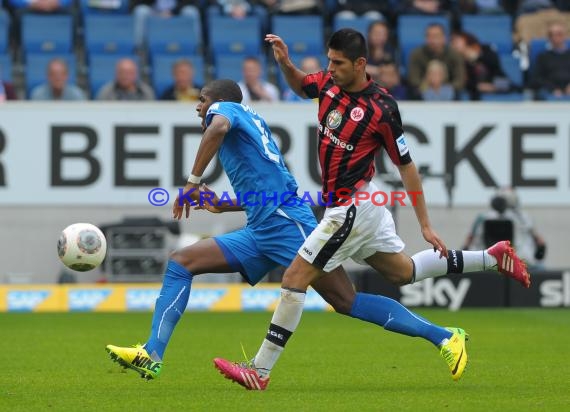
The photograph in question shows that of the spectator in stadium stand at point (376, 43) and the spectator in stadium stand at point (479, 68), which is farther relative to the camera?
the spectator in stadium stand at point (479, 68)

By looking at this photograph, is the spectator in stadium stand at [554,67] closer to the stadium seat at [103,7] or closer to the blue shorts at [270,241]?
the stadium seat at [103,7]

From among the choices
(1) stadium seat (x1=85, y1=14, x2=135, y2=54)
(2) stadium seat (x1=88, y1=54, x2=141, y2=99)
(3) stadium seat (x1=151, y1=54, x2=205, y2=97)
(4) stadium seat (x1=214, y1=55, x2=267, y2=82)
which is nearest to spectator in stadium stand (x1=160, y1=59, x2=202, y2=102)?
(3) stadium seat (x1=151, y1=54, x2=205, y2=97)

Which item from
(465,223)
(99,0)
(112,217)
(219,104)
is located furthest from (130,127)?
(219,104)

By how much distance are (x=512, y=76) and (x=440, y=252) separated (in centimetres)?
1127

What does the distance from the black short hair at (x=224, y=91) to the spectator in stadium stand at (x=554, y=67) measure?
1040 centimetres

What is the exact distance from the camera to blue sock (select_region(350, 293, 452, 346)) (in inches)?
334

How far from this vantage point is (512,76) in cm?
1914

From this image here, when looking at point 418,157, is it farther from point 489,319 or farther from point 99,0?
point 99,0

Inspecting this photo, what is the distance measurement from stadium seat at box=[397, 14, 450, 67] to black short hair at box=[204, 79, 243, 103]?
1067cm

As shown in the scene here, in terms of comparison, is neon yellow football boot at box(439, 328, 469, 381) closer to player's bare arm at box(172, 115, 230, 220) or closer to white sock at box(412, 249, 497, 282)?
white sock at box(412, 249, 497, 282)

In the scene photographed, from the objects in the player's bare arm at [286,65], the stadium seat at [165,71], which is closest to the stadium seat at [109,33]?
the stadium seat at [165,71]

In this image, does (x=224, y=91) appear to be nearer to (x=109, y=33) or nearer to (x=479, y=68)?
(x=109, y=33)

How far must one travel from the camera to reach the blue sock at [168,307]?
827cm

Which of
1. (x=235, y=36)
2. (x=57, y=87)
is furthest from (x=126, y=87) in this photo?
(x=235, y=36)
